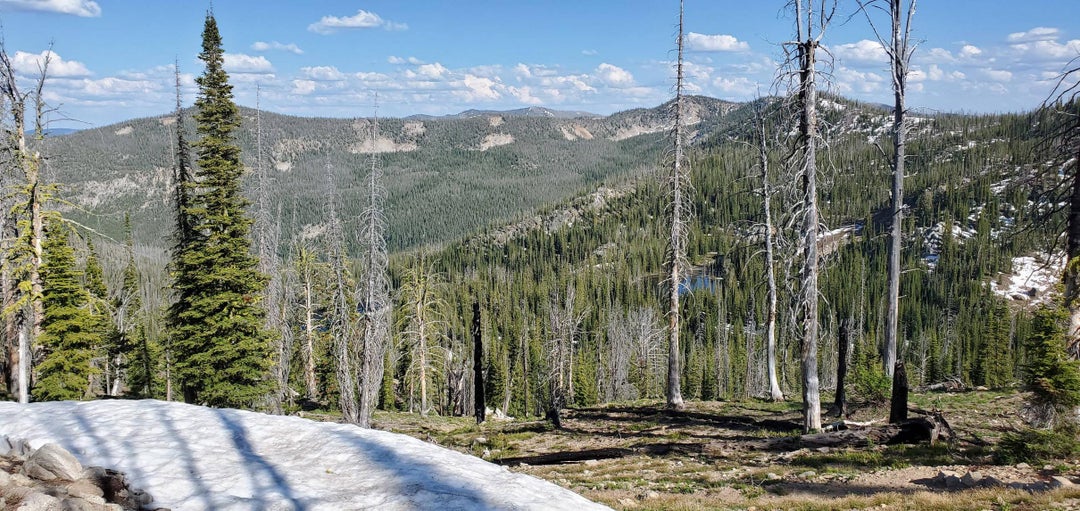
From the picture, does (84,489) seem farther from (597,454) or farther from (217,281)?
(217,281)

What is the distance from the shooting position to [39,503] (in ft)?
17.5

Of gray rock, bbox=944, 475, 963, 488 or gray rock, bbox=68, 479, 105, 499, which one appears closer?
gray rock, bbox=68, 479, 105, 499

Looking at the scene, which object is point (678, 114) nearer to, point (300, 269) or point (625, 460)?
point (625, 460)

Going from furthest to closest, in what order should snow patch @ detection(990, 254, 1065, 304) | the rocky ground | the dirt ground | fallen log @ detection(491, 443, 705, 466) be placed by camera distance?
1. snow patch @ detection(990, 254, 1065, 304)
2. fallen log @ detection(491, 443, 705, 466)
3. the dirt ground
4. the rocky ground

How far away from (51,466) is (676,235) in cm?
1943

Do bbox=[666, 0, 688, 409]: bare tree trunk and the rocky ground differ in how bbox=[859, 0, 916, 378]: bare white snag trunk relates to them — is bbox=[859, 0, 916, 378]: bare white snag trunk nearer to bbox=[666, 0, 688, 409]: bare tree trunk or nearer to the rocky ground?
bbox=[666, 0, 688, 409]: bare tree trunk

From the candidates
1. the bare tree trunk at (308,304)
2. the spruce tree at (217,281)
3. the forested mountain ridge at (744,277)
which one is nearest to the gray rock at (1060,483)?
the forested mountain ridge at (744,277)

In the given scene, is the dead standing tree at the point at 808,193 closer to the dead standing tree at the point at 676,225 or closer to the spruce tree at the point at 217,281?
the dead standing tree at the point at 676,225

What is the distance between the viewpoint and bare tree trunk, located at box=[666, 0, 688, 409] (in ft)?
72.3

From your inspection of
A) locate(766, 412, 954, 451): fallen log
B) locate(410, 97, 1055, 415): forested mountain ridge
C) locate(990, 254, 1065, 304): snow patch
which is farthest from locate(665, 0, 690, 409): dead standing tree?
locate(990, 254, 1065, 304): snow patch

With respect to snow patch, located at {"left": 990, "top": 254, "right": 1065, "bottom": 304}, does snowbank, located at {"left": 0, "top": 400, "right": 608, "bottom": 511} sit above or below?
above

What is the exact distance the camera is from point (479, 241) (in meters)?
180

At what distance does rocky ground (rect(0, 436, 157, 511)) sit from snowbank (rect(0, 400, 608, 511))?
0.25 m

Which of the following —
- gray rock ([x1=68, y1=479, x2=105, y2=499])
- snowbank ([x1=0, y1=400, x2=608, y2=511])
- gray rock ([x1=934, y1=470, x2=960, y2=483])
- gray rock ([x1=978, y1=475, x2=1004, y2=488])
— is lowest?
gray rock ([x1=934, y1=470, x2=960, y2=483])
